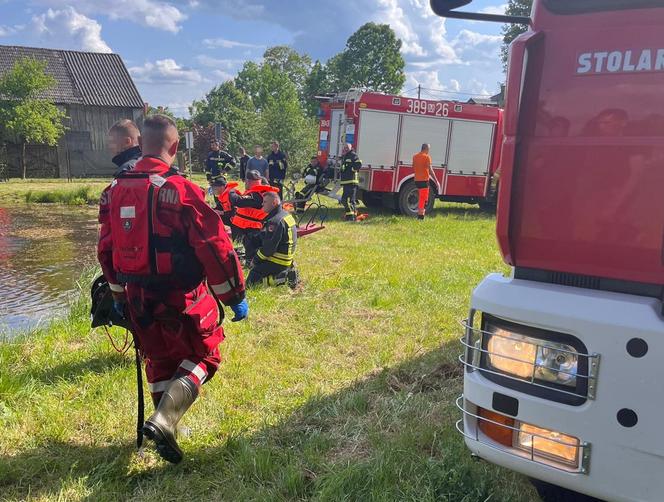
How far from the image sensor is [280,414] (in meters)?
3.42

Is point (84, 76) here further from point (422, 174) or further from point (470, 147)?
point (422, 174)

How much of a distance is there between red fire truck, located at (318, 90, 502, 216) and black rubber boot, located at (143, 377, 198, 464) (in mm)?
10239

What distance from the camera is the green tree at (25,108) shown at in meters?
A: 24.1

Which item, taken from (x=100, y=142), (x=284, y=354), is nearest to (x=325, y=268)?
(x=284, y=354)

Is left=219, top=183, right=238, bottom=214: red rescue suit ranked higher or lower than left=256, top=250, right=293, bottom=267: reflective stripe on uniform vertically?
higher

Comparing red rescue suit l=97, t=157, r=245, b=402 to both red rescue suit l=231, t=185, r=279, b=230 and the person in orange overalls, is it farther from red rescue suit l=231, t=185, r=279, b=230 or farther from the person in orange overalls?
the person in orange overalls

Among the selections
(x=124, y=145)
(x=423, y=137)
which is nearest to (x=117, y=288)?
(x=124, y=145)

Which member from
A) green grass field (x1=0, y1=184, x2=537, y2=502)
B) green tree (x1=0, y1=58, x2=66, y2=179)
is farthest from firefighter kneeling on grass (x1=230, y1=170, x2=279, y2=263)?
green tree (x1=0, y1=58, x2=66, y2=179)

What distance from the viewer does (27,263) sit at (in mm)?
8531

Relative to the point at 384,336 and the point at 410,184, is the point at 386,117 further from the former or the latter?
the point at 384,336

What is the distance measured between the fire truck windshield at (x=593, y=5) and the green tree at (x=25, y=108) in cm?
2684

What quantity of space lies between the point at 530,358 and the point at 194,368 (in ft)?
5.98

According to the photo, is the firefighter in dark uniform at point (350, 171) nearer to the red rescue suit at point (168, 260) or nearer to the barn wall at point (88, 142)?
the red rescue suit at point (168, 260)

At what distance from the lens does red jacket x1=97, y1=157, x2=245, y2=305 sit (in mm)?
2664
